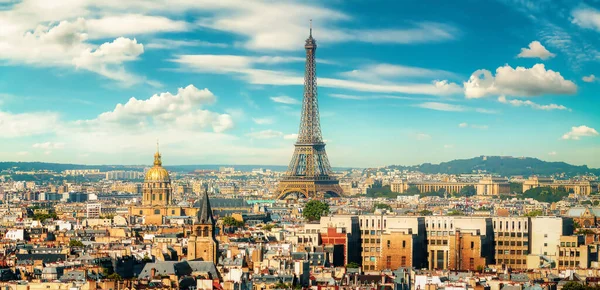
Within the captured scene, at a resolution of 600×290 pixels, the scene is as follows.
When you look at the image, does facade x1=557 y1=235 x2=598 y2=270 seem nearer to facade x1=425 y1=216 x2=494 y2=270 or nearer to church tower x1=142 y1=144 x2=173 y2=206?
facade x1=425 y1=216 x2=494 y2=270

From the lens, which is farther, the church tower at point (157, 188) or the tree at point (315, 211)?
the church tower at point (157, 188)

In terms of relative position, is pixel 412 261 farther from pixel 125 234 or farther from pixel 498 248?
pixel 125 234

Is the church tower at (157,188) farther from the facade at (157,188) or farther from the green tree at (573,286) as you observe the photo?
the green tree at (573,286)

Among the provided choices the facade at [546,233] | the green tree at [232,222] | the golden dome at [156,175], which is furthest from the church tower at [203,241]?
the golden dome at [156,175]

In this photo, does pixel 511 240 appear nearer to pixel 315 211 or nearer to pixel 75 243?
pixel 75 243

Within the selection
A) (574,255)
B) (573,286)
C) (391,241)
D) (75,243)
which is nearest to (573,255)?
(574,255)

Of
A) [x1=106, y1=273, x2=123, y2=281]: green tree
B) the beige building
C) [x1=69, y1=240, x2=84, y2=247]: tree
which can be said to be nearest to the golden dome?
[x1=69, y1=240, x2=84, y2=247]: tree

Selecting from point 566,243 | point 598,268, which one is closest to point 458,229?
point 566,243

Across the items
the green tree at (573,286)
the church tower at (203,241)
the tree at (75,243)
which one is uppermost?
the church tower at (203,241)
